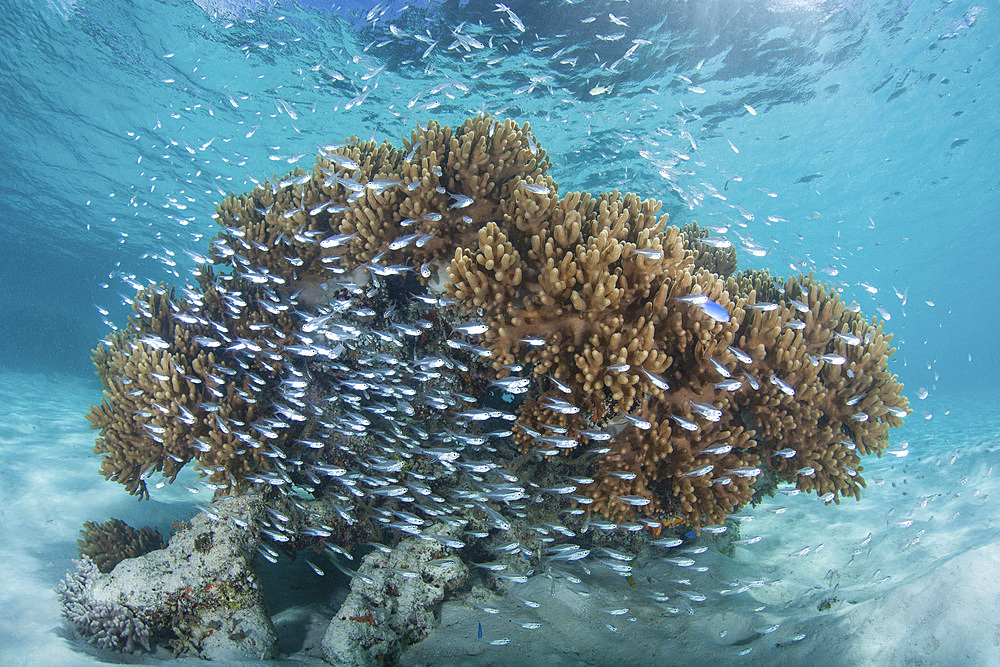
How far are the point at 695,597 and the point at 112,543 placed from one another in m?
8.00

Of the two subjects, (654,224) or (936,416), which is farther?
(936,416)

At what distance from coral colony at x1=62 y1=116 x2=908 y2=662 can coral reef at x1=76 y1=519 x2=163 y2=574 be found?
0.57 m

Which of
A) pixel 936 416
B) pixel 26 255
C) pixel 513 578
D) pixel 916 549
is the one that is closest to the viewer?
pixel 513 578

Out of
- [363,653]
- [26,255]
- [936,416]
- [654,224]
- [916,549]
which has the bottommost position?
[363,653]

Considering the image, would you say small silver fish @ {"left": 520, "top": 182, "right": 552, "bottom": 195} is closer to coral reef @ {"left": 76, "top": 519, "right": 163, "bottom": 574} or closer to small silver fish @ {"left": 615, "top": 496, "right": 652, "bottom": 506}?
small silver fish @ {"left": 615, "top": 496, "right": 652, "bottom": 506}

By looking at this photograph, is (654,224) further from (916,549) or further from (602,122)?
(602,122)

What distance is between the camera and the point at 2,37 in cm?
1717

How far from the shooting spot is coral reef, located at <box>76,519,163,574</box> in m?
5.92

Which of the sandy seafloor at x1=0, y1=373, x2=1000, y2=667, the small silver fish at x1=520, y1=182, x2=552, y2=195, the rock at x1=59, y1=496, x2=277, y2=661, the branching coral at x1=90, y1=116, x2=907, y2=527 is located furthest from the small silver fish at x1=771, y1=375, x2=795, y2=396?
the rock at x1=59, y1=496, x2=277, y2=661

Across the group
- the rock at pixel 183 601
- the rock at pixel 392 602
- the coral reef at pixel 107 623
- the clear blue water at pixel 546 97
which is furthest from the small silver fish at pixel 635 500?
the clear blue water at pixel 546 97

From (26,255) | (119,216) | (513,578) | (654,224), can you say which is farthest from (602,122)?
(26,255)

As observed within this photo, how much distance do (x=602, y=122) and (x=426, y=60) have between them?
330 inches

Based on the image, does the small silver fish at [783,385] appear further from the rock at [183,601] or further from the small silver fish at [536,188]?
the rock at [183,601]

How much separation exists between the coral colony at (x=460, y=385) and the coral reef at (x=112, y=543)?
572mm
